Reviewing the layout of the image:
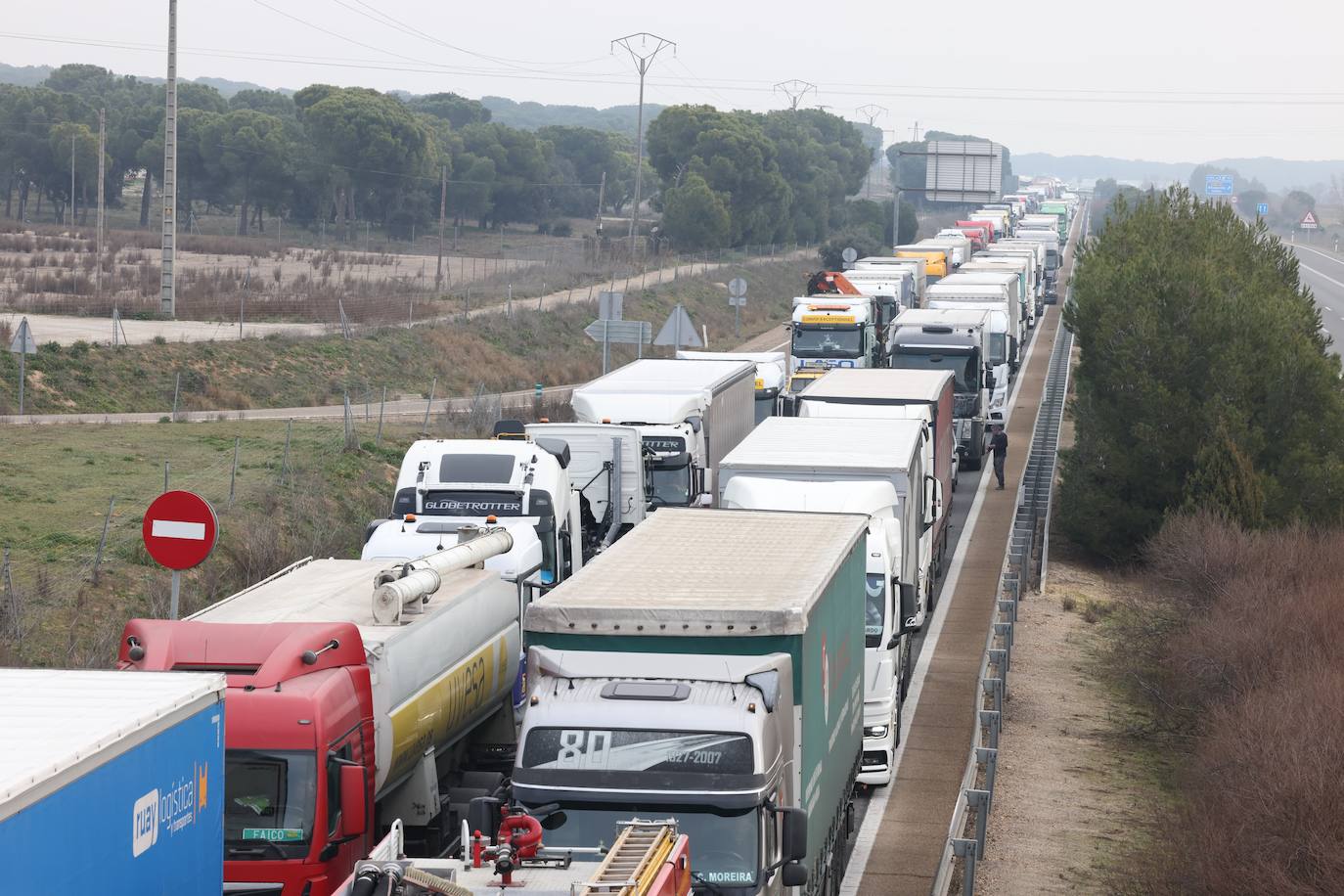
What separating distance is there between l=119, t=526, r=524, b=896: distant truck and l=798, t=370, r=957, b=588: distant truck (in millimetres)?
8628

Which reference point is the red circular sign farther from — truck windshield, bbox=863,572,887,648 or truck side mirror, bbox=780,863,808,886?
truck windshield, bbox=863,572,887,648

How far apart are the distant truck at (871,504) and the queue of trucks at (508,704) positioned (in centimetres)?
4

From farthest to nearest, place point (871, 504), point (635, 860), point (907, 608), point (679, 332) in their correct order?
point (679, 332)
point (871, 504)
point (907, 608)
point (635, 860)

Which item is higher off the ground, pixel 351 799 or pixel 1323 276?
pixel 1323 276

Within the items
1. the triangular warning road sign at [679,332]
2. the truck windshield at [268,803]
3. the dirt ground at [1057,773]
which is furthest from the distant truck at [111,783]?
the triangular warning road sign at [679,332]

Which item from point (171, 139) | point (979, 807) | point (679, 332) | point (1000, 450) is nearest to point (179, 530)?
point (979, 807)

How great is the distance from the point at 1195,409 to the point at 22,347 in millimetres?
23137

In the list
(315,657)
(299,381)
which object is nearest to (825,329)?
(299,381)

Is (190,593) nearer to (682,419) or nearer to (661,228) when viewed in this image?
(682,419)

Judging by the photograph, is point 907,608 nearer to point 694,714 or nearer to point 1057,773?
point 1057,773

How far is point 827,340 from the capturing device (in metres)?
41.4

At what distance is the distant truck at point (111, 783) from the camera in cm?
705

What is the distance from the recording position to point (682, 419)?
25609 mm

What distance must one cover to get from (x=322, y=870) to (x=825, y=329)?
31.8 m
